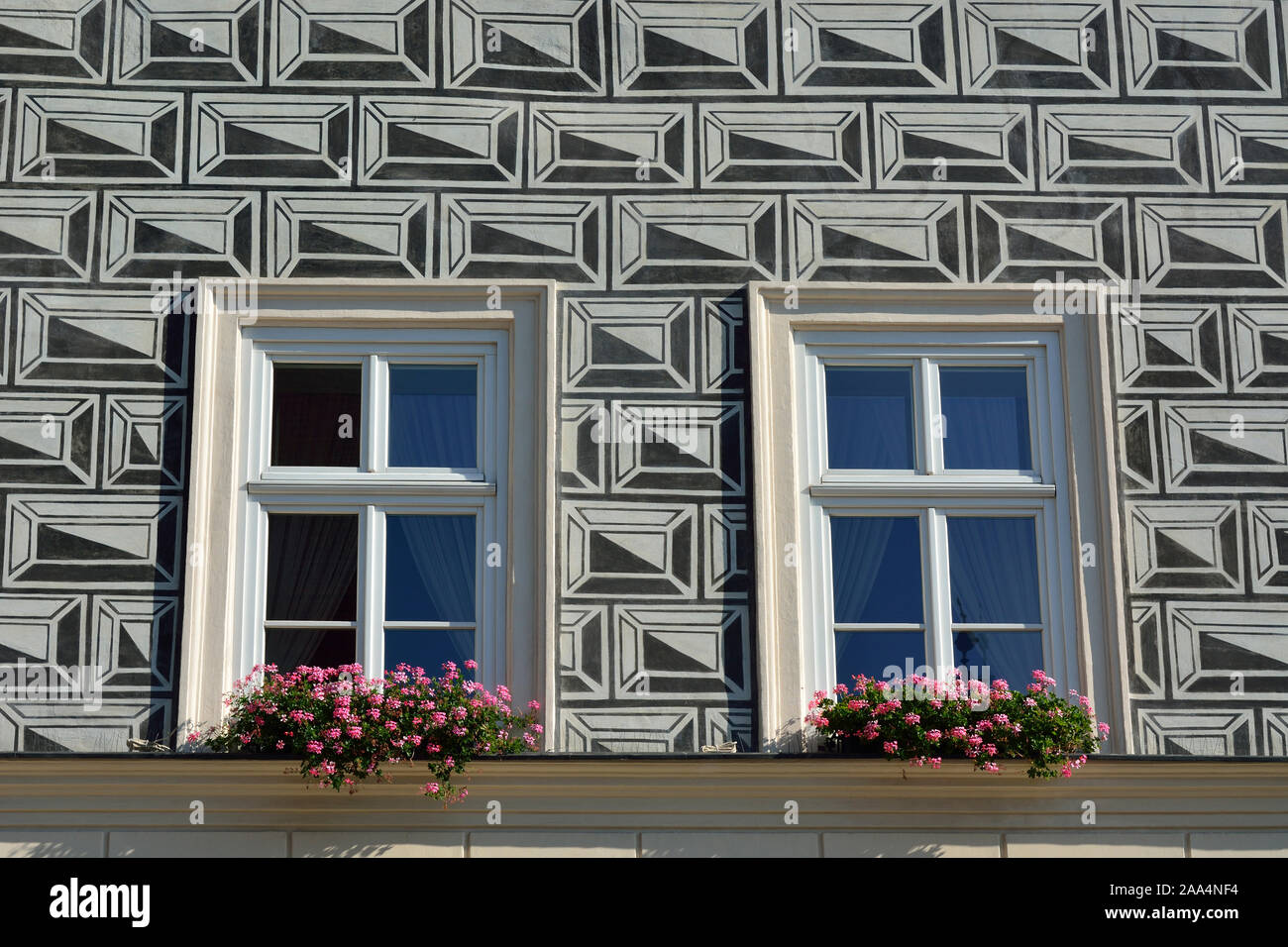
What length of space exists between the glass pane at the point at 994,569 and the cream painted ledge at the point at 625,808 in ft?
2.71

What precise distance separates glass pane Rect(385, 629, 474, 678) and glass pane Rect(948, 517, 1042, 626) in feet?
6.98

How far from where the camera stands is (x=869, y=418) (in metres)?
8.09

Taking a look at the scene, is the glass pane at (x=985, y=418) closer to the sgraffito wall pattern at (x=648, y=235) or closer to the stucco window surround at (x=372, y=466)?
the sgraffito wall pattern at (x=648, y=235)

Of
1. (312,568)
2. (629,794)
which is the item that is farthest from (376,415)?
(629,794)

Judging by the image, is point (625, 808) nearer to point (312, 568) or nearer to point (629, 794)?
point (629, 794)

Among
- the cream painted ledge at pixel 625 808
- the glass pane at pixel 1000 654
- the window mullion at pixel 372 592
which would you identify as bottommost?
the cream painted ledge at pixel 625 808

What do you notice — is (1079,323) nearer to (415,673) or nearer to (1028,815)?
(1028,815)

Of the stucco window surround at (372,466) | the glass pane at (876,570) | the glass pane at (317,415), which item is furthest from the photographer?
the glass pane at (317,415)

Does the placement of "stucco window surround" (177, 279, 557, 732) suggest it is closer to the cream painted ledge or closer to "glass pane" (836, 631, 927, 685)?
the cream painted ledge

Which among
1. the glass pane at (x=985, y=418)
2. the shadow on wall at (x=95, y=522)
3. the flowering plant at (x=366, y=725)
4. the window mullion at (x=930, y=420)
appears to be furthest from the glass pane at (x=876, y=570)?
the shadow on wall at (x=95, y=522)

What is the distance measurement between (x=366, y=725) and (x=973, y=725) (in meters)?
2.42

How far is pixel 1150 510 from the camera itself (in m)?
7.89

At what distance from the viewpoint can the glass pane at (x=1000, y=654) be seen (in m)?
7.75

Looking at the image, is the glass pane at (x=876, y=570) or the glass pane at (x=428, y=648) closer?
the glass pane at (x=428, y=648)
